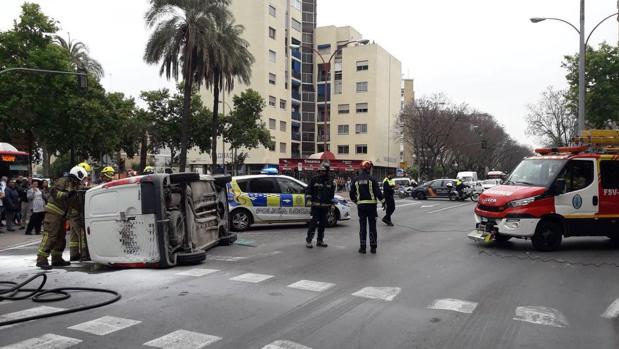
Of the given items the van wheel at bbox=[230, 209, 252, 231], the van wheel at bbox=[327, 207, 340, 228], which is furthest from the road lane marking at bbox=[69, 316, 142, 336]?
the van wheel at bbox=[327, 207, 340, 228]

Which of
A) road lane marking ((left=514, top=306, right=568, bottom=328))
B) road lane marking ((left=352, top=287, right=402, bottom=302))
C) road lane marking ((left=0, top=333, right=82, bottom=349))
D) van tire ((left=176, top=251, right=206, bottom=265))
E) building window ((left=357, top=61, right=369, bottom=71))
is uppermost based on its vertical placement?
building window ((left=357, top=61, right=369, bottom=71))

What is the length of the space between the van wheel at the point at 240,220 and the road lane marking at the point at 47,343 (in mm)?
9602

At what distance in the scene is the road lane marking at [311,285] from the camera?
7.06 meters

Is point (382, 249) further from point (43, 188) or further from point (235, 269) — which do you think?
point (43, 188)

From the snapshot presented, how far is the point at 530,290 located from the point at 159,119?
35.6 m

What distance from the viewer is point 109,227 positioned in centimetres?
852

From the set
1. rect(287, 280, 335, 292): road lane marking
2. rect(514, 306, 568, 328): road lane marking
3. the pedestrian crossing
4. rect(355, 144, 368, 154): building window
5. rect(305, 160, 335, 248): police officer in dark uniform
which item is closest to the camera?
the pedestrian crossing

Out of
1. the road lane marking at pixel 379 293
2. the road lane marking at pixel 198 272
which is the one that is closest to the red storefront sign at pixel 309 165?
the road lane marking at pixel 198 272

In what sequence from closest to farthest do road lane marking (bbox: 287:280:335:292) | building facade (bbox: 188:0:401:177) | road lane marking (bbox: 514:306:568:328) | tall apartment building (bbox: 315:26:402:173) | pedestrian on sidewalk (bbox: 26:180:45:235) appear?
road lane marking (bbox: 514:306:568:328)
road lane marking (bbox: 287:280:335:292)
pedestrian on sidewalk (bbox: 26:180:45:235)
building facade (bbox: 188:0:401:177)
tall apartment building (bbox: 315:26:402:173)

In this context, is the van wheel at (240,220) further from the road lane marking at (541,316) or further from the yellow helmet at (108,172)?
the road lane marking at (541,316)

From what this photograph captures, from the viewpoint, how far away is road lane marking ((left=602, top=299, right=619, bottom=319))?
5938 millimetres

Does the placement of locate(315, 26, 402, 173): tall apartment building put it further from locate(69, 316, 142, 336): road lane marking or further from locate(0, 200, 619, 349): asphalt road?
locate(69, 316, 142, 336): road lane marking

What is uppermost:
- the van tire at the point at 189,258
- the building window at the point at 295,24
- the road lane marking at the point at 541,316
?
the building window at the point at 295,24

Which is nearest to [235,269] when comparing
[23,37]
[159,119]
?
[23,37]
